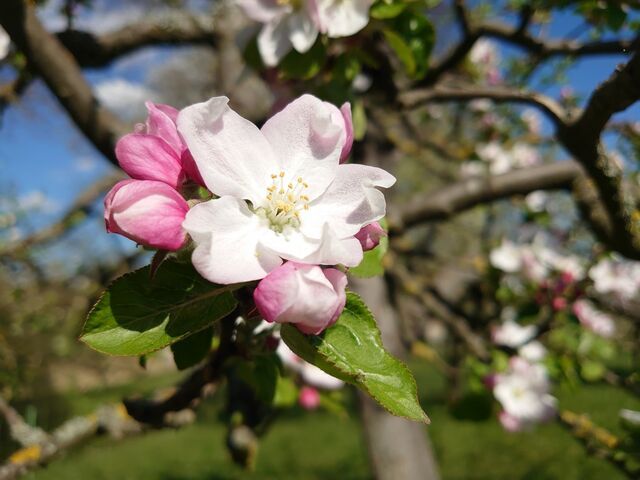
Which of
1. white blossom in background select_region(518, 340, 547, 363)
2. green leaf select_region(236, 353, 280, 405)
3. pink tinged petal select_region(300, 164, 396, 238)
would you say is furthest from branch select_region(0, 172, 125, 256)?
pink tinged petal select_region(300, 164, 396, 238)

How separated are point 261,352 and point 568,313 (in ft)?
6.44

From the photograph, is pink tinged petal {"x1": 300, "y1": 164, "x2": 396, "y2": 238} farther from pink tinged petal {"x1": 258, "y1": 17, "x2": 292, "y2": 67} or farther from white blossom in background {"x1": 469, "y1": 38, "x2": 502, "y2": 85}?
white blossom in background {"x1": 469, "y1": 38, "x2": 502, "y2": 85}

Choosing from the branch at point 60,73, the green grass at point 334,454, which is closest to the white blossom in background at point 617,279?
the green grass at point 334,454

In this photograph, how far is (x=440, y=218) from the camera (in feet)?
9.00

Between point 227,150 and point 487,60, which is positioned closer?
point 227,150

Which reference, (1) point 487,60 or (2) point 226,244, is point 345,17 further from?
(1) point 487,60

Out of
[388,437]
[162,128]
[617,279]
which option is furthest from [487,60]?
[162,128]

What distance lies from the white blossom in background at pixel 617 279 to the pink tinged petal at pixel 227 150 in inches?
108

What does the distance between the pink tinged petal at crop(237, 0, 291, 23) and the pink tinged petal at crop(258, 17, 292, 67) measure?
2cm

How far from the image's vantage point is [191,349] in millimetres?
889

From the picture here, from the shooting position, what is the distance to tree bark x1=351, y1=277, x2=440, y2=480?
2.37 metres

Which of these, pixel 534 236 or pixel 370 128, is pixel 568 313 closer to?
pixel 534 236

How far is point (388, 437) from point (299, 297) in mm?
1990

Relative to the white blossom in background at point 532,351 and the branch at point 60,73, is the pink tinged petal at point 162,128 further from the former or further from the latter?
the white blossom in background at point 532,351
